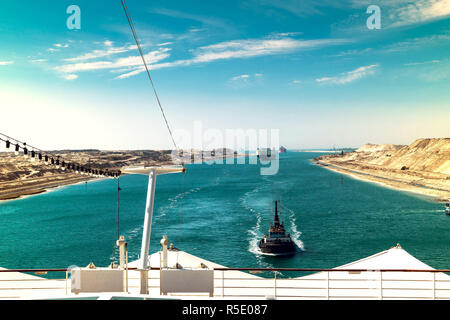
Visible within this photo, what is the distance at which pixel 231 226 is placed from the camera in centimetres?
4428

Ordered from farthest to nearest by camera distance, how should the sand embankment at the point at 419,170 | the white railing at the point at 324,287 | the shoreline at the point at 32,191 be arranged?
the sand embankment at the point at 419,170 < the shoreline at the point at 32,191 < the white railing at the point at 324,287

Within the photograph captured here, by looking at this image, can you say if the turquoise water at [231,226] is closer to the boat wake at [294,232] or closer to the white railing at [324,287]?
the boat wake at [294,232]

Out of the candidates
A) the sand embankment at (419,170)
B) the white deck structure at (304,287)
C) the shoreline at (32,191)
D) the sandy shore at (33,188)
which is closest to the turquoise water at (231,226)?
the shoreline at (32,191)

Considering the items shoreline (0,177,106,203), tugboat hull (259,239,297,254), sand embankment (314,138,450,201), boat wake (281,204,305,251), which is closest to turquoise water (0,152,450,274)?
boat wake (281,204,305,251)

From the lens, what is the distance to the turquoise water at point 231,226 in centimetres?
3322

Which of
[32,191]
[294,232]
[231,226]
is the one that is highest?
[32,191]

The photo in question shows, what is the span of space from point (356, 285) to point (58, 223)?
163 feet

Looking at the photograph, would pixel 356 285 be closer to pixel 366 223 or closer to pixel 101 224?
pixel 366 223

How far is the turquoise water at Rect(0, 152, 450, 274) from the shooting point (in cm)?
3322

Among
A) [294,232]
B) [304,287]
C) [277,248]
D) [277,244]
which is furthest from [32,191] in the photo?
[304,287]

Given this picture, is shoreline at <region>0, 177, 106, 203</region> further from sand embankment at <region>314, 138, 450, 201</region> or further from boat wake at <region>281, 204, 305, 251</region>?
sand embankment at <region>314, 138, 450, 201</region>

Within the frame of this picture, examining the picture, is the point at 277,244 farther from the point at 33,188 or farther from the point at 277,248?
the point at 33,188
